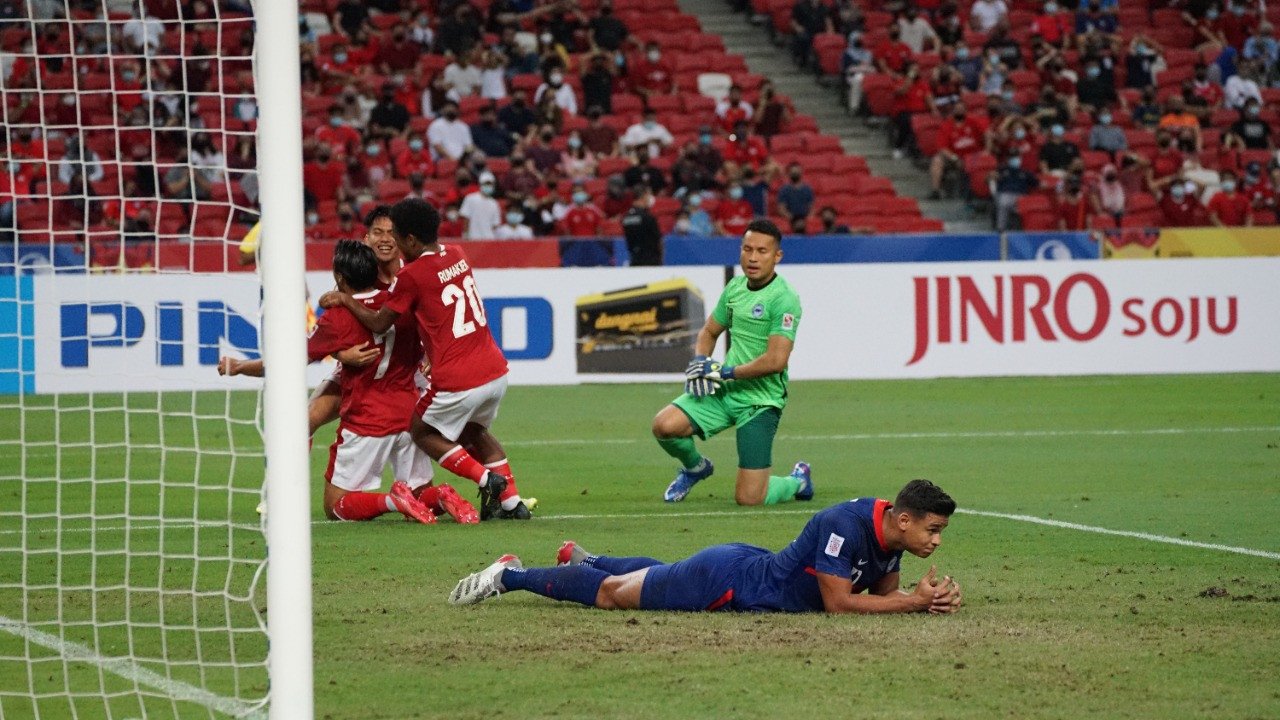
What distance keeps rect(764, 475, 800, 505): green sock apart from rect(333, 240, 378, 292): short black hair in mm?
2901

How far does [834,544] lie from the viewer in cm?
700

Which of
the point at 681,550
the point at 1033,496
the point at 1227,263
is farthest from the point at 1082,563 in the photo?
the point at 1227,263

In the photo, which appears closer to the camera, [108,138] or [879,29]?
[108,138]

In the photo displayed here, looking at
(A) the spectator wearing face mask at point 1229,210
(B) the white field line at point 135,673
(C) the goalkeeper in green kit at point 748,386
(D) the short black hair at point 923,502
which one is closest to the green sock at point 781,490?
(C) the goalkeeper in green kit at point 748,386

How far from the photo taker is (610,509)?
439 inches

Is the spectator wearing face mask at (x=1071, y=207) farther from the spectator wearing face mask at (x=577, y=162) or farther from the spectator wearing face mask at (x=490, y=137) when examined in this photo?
the spectator wearing face mask at (x=490, y=137)

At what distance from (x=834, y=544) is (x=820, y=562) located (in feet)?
0.38

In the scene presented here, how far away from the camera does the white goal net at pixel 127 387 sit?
6641mm

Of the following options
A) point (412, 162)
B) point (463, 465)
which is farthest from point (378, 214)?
point (412, 162)

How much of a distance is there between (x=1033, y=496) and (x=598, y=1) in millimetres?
18114

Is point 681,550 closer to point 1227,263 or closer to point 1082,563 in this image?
point 1082,563

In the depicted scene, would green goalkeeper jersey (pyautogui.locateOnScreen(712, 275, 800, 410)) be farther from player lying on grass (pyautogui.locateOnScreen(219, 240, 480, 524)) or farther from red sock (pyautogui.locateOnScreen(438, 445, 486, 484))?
player lying on grass (pyautogui.locateOnScreen(219, 240, 480, 524))

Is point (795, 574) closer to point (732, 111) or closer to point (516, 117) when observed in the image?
point (516, 117)

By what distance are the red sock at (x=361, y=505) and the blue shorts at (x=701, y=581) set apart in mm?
3478
